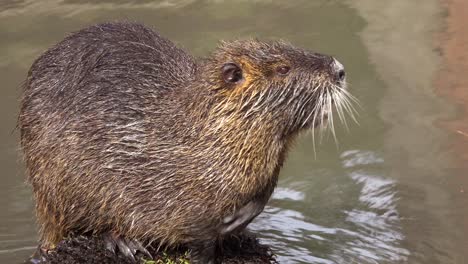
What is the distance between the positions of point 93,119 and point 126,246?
22.0 inches

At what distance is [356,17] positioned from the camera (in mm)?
7617

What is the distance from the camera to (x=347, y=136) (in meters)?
5.78

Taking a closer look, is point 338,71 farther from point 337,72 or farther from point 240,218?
point 240,218

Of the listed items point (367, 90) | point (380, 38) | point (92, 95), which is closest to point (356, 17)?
point (380, 38)

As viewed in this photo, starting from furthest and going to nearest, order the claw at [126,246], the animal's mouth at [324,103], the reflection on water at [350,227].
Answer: the reflection on water at [350,227], the claw at [126,246], the animal's mouth at [324,103]

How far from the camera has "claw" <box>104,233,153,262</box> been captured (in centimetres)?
389

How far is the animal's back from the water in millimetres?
832

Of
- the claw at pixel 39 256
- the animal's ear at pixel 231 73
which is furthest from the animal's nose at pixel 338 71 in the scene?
the claw at pixel 39 256

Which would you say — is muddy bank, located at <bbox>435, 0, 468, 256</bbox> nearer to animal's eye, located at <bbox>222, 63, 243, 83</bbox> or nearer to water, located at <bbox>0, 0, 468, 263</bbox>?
water, located at <bbox>0, 0, 468, 263</bbox>

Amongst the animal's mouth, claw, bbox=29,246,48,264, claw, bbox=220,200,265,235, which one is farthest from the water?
the animal's mouth

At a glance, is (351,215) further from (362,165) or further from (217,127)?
(217,127)

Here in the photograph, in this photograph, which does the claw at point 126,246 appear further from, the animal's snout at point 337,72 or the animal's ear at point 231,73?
the animal's snout at point 337,72

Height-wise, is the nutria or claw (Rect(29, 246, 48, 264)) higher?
the nutria

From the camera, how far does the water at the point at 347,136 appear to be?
15.7ft
